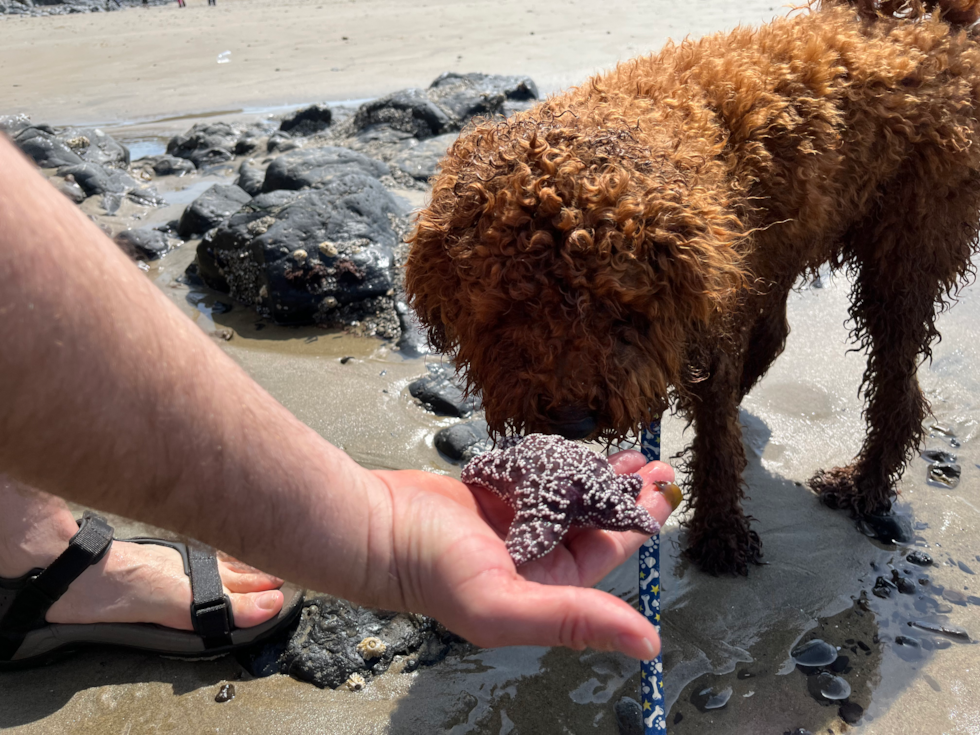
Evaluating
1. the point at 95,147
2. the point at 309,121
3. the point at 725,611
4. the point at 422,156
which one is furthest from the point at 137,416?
the point at 309,121

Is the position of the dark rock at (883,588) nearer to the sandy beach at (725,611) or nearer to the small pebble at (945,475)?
the sandy beach at (725,611)

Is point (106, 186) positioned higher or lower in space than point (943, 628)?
higher

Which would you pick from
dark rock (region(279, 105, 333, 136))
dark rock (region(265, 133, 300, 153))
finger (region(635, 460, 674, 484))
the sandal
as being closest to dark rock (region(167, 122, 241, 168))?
dark rock (region(265, 133, 300, 153))

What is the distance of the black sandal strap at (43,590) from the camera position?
247 cm

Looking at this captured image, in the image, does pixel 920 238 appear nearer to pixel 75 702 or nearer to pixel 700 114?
pixel 700 114

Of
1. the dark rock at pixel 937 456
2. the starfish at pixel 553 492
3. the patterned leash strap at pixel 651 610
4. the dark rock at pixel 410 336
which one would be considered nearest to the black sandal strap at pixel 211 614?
the starfish at pixel 553 492

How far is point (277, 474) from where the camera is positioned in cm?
138

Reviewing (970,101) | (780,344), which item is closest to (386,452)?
(780,344)

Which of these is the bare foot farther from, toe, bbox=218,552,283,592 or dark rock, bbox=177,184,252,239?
dark rock, bbox=177,184,252,239

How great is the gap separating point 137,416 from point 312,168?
5.21 m

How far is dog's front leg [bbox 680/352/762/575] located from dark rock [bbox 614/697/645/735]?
850 mm

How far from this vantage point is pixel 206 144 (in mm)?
8820

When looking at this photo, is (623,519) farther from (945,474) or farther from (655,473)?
(945,474)

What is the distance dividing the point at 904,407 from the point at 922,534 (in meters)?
0.62
